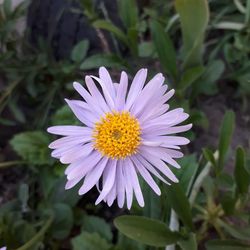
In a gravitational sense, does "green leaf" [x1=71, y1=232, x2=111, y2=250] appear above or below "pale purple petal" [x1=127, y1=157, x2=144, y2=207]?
below

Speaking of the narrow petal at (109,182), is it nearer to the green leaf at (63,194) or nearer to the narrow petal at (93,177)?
the narrow petal at (93,177)

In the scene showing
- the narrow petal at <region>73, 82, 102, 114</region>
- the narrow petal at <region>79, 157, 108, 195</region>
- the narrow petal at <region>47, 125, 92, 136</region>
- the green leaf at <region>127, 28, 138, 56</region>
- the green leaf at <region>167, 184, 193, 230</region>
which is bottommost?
the green leaf at <region>167, 184, 193, 230</region>

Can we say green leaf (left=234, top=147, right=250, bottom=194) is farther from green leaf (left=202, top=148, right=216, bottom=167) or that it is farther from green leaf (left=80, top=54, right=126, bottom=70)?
green leaf (left=80, top=54, right=126, bottom=70)

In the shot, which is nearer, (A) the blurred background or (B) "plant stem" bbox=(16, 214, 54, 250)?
(B) "plant stem" bbox=(16, 214, 54, 250)

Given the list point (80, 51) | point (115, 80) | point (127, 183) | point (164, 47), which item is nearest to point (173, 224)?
point (127, 183)

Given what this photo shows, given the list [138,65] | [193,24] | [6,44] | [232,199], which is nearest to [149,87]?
[232,199]

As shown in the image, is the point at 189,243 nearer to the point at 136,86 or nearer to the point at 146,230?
the point at 146,230

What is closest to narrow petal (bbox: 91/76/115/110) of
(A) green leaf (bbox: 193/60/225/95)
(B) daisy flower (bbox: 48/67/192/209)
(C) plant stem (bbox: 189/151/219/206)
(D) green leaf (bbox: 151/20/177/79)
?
(B) daisy flower (bbox: 48/67/192/209)
